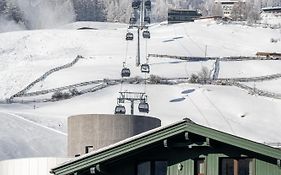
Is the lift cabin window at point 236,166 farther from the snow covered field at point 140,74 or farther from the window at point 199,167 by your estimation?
the snow covered field at point 140,74

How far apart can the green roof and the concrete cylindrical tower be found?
1036cm

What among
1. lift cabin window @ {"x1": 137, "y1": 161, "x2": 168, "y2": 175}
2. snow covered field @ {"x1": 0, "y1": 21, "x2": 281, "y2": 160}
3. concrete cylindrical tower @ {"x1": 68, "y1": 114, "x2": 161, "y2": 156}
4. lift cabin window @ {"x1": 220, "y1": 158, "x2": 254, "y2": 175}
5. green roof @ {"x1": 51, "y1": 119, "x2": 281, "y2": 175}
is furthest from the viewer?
snow covered field @ {"x1": 0, "y1": 21, "x2": 281, "y2": 160}

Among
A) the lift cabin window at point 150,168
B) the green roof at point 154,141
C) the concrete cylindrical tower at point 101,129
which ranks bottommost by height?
the concrete cylindrical tower at point 101,129

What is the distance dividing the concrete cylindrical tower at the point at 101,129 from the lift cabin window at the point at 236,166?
Answer: 33.7 ft

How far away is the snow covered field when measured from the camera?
65188mm

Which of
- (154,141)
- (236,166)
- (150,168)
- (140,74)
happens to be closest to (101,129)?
(150,168)

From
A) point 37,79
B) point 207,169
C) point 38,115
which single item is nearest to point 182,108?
point 38,115

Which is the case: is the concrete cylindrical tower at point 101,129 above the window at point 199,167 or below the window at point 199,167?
below

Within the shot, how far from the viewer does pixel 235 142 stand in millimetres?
15844

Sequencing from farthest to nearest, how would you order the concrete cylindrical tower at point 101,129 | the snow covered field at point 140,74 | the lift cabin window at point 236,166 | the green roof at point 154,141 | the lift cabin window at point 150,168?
the snow covered field at point 140,74, the concrete cylindrical tower at point 101,129, the lift cabin window at point 150,168, the lift cabin window at point 236,166, the green roof at point 154,141

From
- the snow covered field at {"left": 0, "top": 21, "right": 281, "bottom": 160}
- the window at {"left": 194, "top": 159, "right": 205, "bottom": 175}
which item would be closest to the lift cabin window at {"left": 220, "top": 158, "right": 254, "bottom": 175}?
the window at {"left": 194, "top": 159, "right": 205, "bottom": 175}

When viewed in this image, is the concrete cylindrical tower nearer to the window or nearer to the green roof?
the window

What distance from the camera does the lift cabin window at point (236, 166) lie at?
638 inches

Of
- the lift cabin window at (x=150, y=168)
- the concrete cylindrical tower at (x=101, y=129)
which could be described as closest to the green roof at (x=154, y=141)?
the lift cabin window at (x=150, y=168)
